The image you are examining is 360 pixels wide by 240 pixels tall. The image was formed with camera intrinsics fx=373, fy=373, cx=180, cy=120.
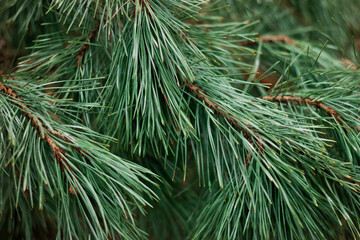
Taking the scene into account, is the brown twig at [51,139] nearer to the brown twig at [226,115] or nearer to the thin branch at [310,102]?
the brown twig at [226,115]

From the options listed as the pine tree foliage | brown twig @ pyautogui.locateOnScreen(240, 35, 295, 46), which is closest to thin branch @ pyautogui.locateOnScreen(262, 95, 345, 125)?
the pine tree foliage

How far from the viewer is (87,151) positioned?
442 millimetres

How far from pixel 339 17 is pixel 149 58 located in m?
0.53

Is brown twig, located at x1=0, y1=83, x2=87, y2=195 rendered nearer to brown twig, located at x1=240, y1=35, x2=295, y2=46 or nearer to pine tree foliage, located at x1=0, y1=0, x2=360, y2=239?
pine tree foliage, located at x1=0, y1=0, x2=360, y2=239

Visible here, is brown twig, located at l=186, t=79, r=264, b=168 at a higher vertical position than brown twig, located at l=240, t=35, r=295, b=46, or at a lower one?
lower

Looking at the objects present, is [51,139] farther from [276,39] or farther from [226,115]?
[276,39]

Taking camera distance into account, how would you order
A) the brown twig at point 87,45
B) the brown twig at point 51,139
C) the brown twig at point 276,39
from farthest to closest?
the brown twig at point 276,39 → the brown twig at point 87,45 → the brown twig at point 51,139

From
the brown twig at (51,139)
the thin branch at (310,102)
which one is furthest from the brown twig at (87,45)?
the thin branch at (310,102)

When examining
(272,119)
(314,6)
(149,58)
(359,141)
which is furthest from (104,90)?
(314,6)

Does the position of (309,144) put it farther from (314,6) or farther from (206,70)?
(314,6)

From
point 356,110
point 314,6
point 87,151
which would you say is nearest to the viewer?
point 87,151

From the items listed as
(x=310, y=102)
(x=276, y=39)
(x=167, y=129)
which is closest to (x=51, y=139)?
(x=167, y=129)

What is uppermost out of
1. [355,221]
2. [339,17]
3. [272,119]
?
[339,17]

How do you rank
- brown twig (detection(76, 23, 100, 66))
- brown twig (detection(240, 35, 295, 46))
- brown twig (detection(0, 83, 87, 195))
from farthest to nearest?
brown twig (detection(240, 35, 295, 46)) < brown twig (detection(76, 23, 100, 66)) < brown twig (detection(0, 83, 87, 195))
